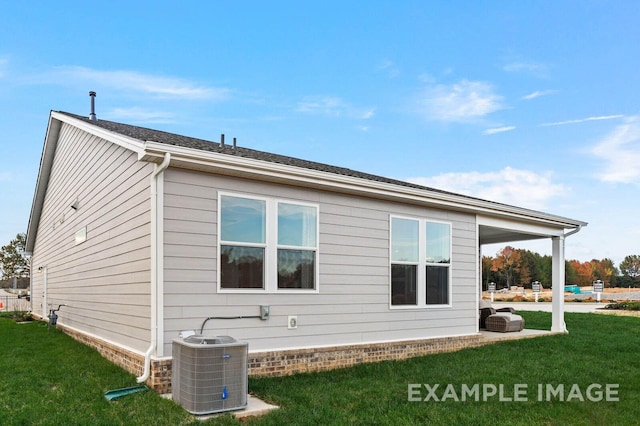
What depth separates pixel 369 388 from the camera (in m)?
6.25

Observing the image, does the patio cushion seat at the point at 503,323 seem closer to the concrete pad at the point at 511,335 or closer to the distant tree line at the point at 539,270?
the concrete pad at the point at 511,335

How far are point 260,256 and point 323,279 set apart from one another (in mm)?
1156

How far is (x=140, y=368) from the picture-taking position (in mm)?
6227

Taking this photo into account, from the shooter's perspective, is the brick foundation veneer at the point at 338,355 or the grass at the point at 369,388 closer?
the grass at the point at 369,388

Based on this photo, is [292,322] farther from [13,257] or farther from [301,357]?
[13,257]

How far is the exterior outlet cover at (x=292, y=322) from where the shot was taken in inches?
282

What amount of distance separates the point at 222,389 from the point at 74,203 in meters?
7.07

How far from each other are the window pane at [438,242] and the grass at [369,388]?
1742mm

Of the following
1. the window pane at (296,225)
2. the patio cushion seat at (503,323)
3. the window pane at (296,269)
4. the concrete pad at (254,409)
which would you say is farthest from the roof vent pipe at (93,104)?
the patio cushion seat at (503,323)

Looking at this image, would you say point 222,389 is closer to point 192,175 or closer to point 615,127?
point 192,175

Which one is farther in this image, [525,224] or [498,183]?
[498,183]

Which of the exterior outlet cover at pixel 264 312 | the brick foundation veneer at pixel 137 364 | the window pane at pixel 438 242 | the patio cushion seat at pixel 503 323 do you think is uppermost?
the window pane at pixel 438 242

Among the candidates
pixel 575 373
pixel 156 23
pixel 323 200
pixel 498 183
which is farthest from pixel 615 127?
pixel 156 23

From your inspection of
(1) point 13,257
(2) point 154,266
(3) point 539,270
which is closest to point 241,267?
(2) point 154,266
